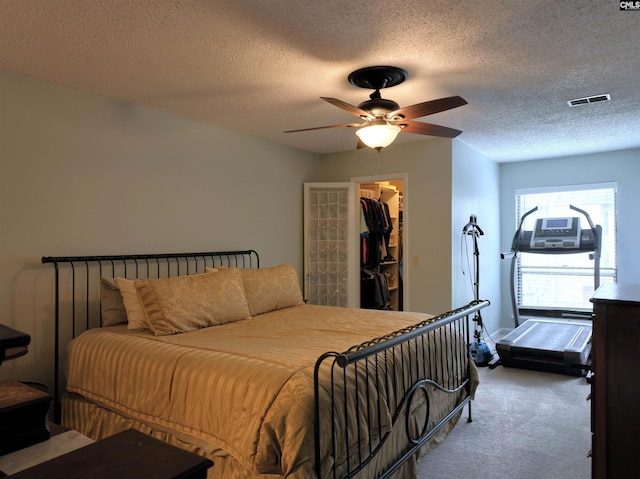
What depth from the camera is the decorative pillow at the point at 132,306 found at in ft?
9.63

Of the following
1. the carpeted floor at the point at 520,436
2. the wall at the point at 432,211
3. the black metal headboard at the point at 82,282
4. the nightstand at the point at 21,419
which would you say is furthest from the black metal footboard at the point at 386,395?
the black metal headboard at the point at 82,282

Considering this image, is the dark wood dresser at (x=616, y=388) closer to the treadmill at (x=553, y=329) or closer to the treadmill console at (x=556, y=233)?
the treadmill at (x=553, y=329)

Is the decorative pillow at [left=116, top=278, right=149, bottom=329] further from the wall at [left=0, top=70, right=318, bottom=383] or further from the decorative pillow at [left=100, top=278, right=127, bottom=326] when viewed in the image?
the wall at [left=0, top=70, right=318, bottom=383]

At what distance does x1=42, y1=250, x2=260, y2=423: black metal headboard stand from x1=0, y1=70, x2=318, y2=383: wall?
67 mm

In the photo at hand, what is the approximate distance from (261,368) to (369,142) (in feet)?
5.52

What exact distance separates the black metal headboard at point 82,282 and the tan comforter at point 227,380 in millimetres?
293

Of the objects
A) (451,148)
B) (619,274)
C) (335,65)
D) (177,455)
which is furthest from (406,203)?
(177,455)

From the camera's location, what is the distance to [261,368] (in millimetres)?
2037

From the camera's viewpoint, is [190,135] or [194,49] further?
[190,135]

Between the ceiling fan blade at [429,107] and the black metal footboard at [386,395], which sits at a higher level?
the ceiling fan blade at [429,107]

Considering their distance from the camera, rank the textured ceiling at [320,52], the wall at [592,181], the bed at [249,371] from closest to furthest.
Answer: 1. the bed at [249,371]
2. the textured ceiling at [320,52]
3. the wall at [592,181]

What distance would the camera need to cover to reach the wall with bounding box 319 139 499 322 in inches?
188

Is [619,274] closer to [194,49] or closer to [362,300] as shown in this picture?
[362,300]

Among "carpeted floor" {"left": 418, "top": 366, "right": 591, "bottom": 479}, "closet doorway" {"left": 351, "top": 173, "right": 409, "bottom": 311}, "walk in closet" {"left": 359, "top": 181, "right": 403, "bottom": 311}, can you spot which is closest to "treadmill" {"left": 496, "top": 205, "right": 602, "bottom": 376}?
"carpeted floor" {"left": 418, "top": 366, "right": 591, "bottom": 479}
